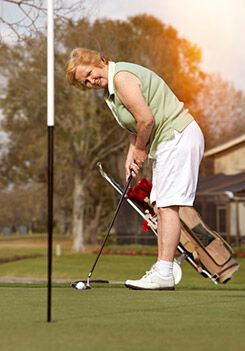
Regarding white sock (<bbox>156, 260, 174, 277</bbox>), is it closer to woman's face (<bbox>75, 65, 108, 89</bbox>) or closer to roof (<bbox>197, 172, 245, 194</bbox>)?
woman's face (<bbox>75, 65, 108, 89</bbox>)

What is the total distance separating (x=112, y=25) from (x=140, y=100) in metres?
28.6

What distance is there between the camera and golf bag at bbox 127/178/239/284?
7484 millimetres

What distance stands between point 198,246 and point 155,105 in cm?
246

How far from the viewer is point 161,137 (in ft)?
18.8

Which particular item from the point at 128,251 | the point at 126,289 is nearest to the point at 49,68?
the point at 126,289

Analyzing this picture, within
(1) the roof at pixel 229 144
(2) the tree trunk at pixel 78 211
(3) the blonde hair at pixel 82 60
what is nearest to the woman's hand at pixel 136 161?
(3) the blonde hair at pixel 82 60

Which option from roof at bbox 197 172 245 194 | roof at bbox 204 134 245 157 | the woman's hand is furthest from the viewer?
roof at bbox 204 134 245 157

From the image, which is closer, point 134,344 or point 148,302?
point 134,344

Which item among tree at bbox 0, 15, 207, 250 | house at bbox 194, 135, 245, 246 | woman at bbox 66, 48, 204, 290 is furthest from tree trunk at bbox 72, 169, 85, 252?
woman at bbox 66, 48, 204, 290

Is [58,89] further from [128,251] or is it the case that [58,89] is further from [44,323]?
[44,323]

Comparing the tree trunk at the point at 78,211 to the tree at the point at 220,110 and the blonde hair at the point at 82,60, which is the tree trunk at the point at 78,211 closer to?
the tree at the point at 220,110

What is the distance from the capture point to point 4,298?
4.93 metres

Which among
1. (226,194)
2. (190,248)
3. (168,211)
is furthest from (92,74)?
(226,194)

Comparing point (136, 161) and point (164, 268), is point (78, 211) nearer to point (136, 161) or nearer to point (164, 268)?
point (136, 161)
